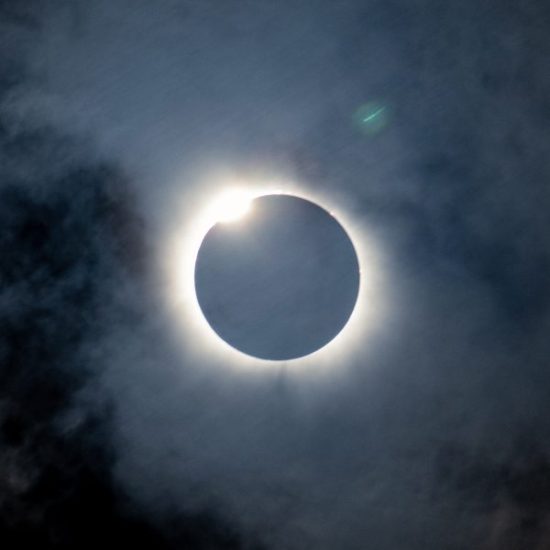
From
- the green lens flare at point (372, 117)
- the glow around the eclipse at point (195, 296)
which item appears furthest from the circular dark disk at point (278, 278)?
the green lens flare at point (372, 117)

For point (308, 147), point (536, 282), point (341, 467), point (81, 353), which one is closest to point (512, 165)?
point (536, 282)

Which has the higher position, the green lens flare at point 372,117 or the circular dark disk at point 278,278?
the green lens flare at point 372,117

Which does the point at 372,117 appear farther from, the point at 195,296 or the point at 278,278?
the point at 195,296

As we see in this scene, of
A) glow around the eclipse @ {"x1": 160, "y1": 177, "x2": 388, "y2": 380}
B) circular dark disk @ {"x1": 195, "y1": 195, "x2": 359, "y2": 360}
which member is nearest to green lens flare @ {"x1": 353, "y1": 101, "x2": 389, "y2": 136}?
glow around the eclipse @ {"x1": 160, "y1": 177, "x2": 388, "y2": 380}

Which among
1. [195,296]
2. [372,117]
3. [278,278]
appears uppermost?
[372,117]

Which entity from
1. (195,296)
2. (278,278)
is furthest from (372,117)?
(195,296)

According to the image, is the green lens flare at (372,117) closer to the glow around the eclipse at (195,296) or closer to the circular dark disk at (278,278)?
the glow around the eclipse at (195,296)
